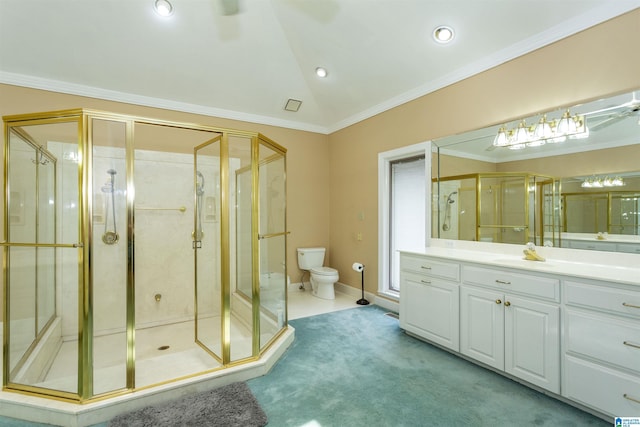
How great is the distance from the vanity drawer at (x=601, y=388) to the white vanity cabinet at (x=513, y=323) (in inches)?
2.9

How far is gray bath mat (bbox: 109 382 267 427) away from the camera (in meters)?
1.76

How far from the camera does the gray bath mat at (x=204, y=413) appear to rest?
1760 mm

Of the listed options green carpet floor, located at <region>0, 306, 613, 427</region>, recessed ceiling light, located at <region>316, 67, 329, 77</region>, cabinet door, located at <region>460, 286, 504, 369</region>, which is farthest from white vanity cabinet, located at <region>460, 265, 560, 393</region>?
recessed ceiling light, located at <region>316, 67, 329, 77</region>

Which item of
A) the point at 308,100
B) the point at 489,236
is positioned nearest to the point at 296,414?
the point at 489,236

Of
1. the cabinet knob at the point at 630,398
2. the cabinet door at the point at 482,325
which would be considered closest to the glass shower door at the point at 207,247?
the cabinet door at the point at 482,325

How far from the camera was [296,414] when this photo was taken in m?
1.86

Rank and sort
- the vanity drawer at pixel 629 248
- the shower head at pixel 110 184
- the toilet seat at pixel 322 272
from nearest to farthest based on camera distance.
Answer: the vanity drawer at pixel 629 248, the shower head at pixel 110 184, the toilet seat at pixel 322 272

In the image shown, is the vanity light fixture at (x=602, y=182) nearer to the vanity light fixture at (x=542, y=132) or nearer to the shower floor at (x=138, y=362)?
the vanity light fixture at (x=542, y=132)

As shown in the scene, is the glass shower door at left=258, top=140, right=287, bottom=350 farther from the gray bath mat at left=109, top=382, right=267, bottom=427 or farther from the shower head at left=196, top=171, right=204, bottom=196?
Answer: the shower head at left=196, top=171, right=204, bottom=196

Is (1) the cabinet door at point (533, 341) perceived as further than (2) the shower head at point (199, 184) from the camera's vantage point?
No

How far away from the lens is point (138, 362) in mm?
2354

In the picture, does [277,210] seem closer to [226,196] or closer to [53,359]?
[226,196]

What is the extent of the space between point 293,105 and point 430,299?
3165mm

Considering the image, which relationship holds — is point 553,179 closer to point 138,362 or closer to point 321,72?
point 321,72
